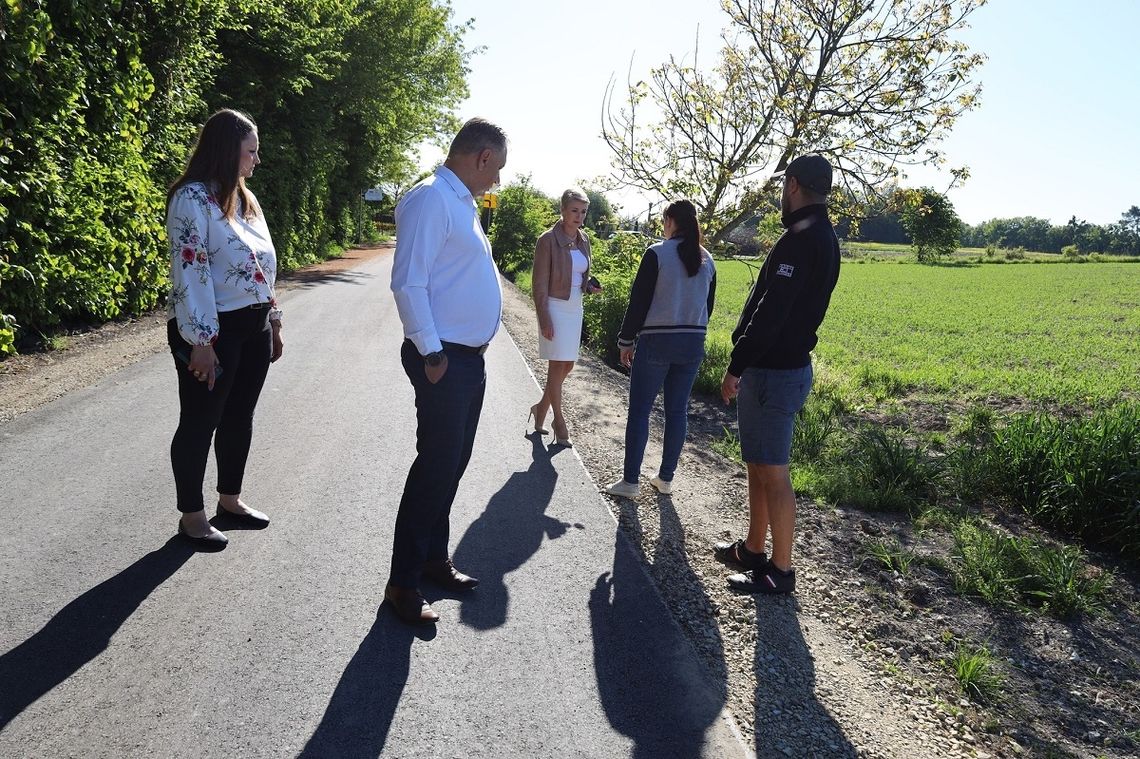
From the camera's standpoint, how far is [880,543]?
456 centimetres

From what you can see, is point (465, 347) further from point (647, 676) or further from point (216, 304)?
point (647, 676)

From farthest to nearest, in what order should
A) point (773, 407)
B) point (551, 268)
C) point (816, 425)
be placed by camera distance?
point (816, 425)
point (551, 268)
point (773, 407)

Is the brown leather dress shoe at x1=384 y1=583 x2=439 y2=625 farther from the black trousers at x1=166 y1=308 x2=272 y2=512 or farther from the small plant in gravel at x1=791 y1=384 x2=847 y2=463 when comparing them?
the small plant in gravel at x1=791 y1=384 x2=847 y2=463

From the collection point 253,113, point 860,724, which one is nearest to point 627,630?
point 860,724

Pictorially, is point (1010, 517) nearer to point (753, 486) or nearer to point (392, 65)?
point (753, 486)

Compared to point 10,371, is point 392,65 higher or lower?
higher

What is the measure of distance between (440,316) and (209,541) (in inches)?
70.2

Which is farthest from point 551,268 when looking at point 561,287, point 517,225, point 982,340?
point 517,225

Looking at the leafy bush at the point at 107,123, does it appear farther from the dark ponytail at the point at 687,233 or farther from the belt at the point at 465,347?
the dark ponytail at the point at 687,233

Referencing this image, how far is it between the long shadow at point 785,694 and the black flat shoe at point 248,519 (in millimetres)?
2644

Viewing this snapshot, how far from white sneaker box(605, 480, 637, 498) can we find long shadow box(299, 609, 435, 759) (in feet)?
6.80

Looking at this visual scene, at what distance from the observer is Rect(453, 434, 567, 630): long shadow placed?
133 inches

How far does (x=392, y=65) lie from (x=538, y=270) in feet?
72.6

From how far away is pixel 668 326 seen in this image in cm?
472
